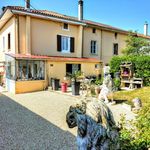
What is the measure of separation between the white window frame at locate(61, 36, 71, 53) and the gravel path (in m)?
9.90

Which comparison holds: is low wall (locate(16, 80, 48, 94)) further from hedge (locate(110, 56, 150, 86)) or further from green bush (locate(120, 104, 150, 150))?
green bush (locate(120, 104, 150, 150))

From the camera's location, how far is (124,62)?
17.5m

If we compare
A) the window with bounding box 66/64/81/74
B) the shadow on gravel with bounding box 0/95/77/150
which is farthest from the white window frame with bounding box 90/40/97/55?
the shadow on gravel with bounding box 0/95/77/150

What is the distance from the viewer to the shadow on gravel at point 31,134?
18.5 ft

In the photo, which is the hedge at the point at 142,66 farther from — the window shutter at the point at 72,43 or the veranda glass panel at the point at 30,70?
the veranda glass panel at the point at 30,70

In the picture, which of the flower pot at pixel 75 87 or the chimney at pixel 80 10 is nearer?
the flower pot at pixel 75 87

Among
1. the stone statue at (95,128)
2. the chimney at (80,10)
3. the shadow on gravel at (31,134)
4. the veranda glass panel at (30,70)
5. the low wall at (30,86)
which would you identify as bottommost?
the shadow on gravel at (31,134)

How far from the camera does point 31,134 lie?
6562 millimetres

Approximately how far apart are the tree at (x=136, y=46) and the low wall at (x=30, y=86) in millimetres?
11538

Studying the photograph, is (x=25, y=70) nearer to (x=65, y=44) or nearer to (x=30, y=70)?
(x=30, y=70)

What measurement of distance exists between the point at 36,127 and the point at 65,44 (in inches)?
558

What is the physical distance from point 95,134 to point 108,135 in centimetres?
17

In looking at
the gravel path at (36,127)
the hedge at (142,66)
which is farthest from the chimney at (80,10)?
the gravel path at (36,127)

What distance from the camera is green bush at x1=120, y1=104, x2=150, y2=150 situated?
11.2ft
